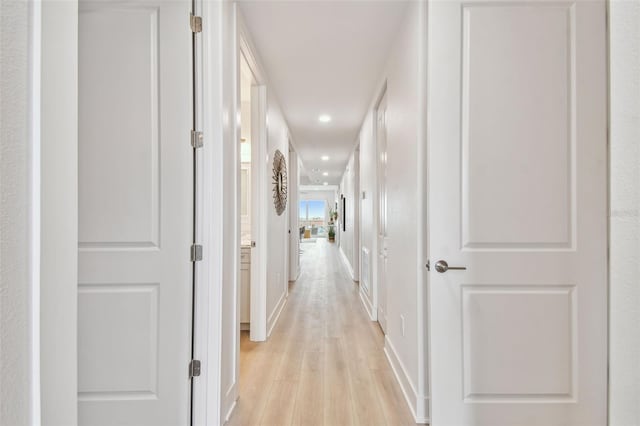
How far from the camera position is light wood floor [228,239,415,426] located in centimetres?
188

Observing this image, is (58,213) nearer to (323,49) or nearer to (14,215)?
(14,215)

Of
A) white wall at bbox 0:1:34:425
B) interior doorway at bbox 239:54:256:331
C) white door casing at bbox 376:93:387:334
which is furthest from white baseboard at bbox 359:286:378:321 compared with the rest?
white wall at bbox 0:1:34:425

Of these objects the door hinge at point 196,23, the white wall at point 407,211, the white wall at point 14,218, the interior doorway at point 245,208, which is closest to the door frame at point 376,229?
the white wall at point 407,211

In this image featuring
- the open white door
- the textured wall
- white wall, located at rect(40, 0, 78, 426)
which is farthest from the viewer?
the open white door

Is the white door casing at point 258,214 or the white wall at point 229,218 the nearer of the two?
the white wall at point 229,218

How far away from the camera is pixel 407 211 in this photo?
2084 millimetres

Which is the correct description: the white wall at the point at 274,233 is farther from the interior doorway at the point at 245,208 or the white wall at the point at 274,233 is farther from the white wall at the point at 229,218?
the white wall at the point at 229,218

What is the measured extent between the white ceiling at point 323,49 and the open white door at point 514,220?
79 centimetres

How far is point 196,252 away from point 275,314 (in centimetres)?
221

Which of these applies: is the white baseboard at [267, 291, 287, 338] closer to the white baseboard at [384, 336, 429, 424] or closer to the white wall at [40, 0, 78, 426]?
the white baseboard at [384, 336, 429, 424]

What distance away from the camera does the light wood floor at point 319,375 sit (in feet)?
6.16

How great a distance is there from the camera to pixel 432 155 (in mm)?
1590
